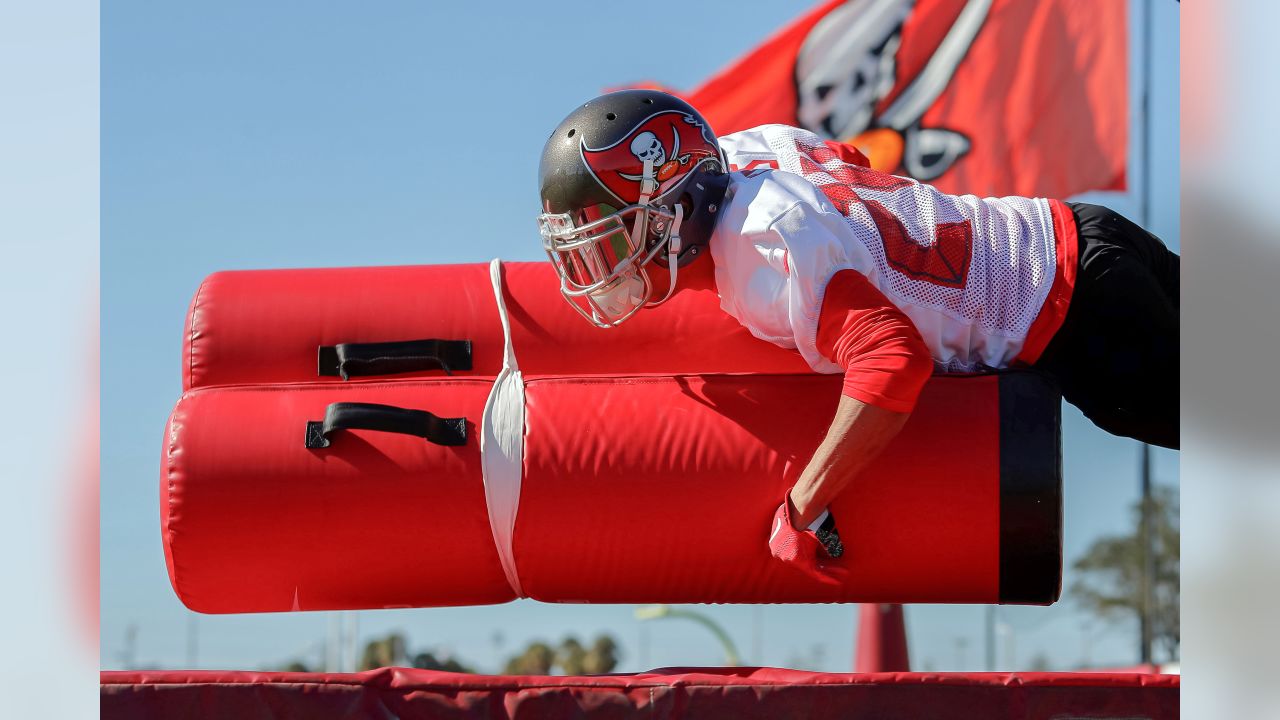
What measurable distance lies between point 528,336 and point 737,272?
538 mm

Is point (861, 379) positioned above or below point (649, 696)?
above

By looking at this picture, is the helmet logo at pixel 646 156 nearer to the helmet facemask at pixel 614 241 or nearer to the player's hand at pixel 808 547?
the helmet facemask at pixel 614 241

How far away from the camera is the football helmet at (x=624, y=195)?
246cm

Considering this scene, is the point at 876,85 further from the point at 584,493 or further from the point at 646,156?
the point at 584,493

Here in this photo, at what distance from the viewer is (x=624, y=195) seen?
246 cm

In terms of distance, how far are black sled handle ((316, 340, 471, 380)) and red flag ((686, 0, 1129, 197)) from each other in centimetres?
367

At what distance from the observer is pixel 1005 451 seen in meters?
2.41

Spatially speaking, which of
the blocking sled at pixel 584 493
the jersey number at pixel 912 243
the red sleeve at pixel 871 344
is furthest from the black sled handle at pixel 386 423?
the jersey number at pixel 912 243

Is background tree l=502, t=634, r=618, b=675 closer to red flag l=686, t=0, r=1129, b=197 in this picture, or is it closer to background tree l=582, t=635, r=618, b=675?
background tree l=582, t=635, r=618, b=675

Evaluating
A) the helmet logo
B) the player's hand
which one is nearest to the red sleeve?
the player's hand

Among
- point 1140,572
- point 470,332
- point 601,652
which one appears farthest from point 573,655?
point 470,332

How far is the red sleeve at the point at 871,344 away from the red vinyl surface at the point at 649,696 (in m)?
0.50

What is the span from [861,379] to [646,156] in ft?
2.01

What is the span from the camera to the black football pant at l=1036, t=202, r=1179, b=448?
252 centimetres
